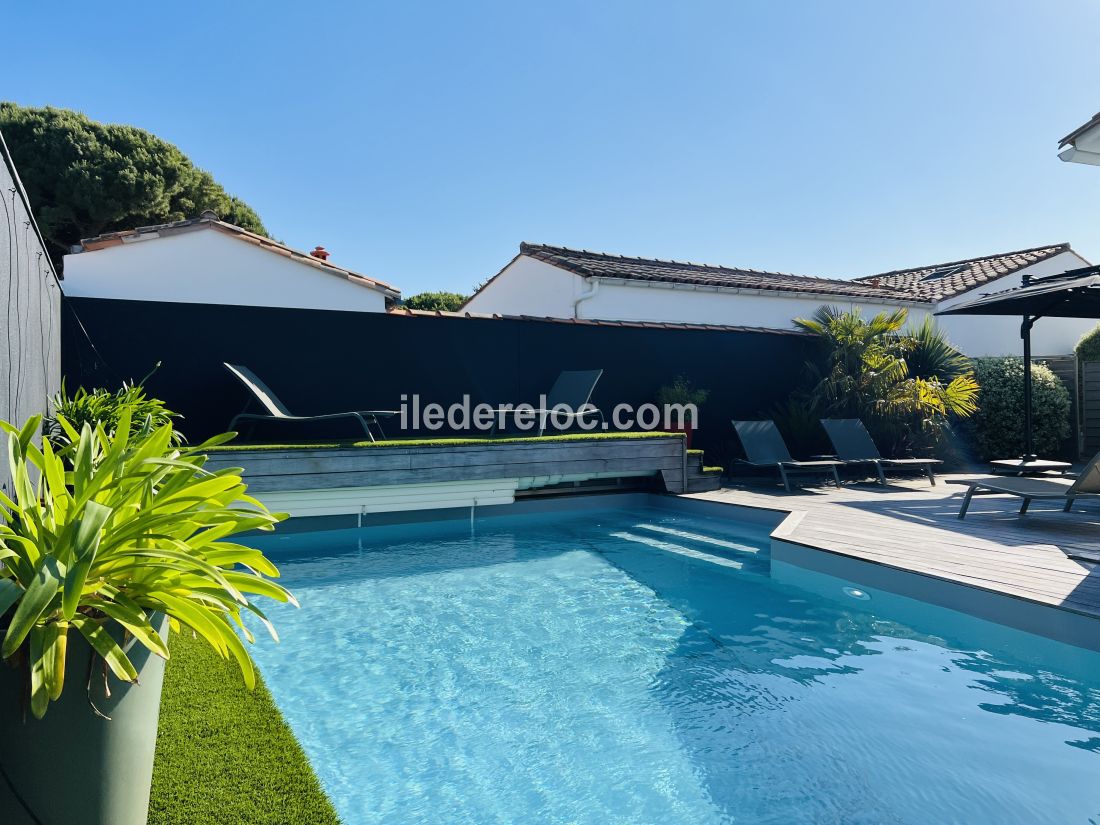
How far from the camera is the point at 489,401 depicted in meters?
9.76

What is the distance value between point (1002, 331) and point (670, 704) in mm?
17770

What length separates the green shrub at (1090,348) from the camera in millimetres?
12398

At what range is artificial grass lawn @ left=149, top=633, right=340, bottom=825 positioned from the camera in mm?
1931

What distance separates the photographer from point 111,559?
63.1 inches

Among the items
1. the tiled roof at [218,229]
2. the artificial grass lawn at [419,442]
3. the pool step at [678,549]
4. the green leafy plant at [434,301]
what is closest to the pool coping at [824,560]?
the pool step at [678,549]

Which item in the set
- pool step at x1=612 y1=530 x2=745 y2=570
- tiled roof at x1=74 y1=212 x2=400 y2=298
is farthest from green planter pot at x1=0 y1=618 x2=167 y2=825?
tiled roof at x1=74 y1=212 x2=400 y2=298

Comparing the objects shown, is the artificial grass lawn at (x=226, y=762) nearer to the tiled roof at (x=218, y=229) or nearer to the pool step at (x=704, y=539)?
the pool step at (x=704, y=539)

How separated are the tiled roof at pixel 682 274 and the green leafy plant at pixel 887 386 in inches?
137

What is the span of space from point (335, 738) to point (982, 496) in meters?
8.21

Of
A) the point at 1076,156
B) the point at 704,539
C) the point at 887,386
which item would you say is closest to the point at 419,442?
the point at 704,539

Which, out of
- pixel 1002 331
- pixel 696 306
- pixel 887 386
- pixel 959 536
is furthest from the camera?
pixel 1002 331

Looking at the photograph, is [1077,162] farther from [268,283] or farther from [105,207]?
[105,207]

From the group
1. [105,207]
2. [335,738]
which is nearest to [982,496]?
[335,738]

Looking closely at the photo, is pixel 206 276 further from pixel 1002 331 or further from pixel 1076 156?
pixel 1002 331
